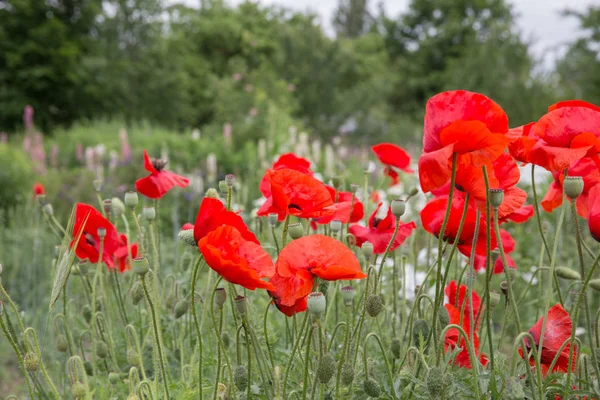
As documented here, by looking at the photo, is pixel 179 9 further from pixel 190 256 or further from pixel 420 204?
pixel 190 256

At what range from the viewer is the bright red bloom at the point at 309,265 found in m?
0.91

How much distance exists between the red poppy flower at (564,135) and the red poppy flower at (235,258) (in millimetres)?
499

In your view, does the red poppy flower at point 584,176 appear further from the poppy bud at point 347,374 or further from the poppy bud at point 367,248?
the poppy bud at point 347,374

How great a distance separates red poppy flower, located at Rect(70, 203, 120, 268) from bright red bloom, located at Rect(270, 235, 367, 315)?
0.53 meters

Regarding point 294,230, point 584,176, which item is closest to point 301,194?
point 294,230

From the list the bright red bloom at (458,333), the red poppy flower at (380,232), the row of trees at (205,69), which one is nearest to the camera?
the bright red bloom at (458,333)

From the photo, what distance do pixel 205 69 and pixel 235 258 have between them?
17146 mm

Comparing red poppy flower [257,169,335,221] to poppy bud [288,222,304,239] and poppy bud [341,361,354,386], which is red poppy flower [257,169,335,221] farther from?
poppy bud [341,361,354,386]

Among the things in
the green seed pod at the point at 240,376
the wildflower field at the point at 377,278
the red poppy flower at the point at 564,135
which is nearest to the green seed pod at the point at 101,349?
the wildflower field at the point at 377,278

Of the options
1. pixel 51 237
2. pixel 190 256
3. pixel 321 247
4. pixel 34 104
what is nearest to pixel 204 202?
pixel 321 247

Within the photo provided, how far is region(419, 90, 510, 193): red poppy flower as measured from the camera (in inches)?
34.3

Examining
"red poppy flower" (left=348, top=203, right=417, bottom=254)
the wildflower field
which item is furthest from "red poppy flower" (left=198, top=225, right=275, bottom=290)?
"red poppy flower" (left=348, top=203, right=417, bottom=254)

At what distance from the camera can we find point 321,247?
94 centimetres

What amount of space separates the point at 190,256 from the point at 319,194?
2.63 ft
